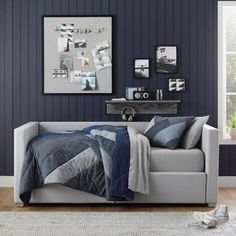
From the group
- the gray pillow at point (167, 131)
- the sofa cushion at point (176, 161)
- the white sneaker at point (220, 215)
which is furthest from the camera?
the gray pillow at point (167, 131)

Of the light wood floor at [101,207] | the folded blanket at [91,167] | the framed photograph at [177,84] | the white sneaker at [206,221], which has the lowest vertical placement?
the light wood floor at [101,207]

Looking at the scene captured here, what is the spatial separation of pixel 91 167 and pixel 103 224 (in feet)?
2.25

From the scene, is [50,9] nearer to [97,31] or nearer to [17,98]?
[97,31]

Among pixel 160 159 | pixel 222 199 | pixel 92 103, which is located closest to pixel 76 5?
pixel 92 103

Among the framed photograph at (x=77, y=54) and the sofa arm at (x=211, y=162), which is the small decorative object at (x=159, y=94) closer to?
the framed photograph at (x=77, y=54)

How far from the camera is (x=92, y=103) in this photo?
6023mm

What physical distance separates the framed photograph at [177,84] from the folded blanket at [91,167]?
47.7 inches

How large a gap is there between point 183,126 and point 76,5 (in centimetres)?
182

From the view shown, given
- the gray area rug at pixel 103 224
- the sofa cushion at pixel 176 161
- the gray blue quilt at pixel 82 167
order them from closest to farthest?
the gray area rug at pixel 103 224 → the gray blue quilt at pixel 82 167 → the sofa cushion at pixel 176 161

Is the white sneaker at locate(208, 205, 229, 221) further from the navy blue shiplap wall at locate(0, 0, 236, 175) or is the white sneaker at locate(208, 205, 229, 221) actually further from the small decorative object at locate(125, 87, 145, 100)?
the small decorative object at locate(125, 87, 145, 100)

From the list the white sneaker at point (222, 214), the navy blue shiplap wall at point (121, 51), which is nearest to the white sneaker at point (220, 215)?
the white sneaker at point (222, 214)

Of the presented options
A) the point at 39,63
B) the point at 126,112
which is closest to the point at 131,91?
the point at 126,112

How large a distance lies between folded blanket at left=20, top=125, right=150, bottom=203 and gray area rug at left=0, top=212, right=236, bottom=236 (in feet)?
0.86

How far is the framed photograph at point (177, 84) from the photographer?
5.97 metres
